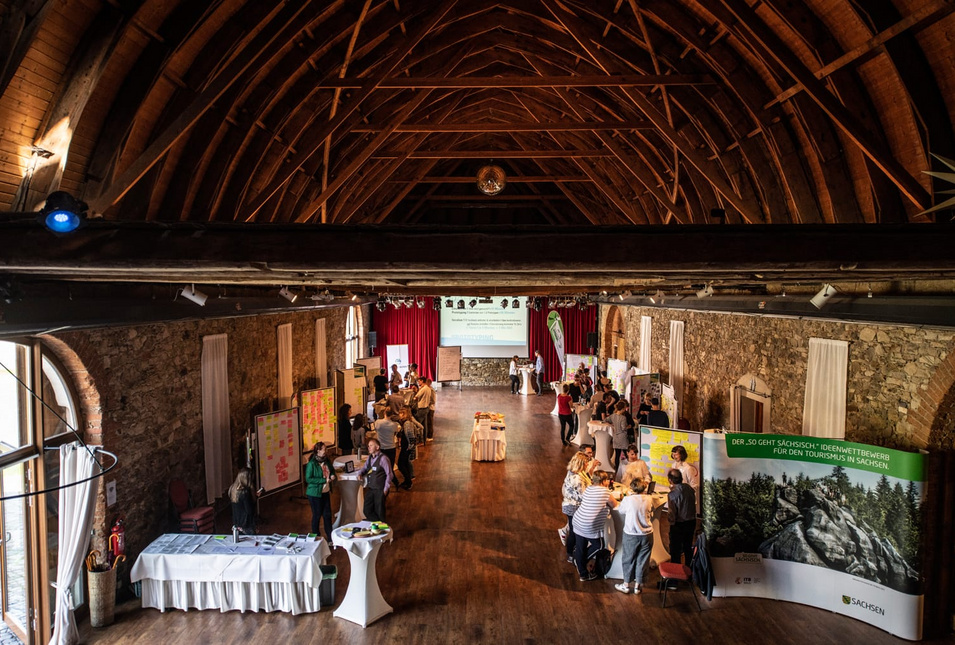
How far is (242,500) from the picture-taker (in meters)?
7.06

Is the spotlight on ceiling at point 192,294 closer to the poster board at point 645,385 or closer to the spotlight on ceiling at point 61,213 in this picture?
the spotlight on ceiling at point 61,213

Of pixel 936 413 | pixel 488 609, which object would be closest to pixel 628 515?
pixel 488 609

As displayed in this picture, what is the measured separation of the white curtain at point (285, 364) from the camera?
10.8 meters

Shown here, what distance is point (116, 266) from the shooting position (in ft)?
11.7

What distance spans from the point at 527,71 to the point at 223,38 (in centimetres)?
614

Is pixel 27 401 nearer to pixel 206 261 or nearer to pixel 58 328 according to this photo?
pixel 58 328

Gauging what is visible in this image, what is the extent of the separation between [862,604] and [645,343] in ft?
31.8

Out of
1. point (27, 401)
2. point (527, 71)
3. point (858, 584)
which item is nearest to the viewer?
point (27, 401)

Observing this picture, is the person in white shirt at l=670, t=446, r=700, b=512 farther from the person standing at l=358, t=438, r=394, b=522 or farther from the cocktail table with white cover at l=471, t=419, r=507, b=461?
the cocktail table with white cover at l=471, t=419, r=507, b=461

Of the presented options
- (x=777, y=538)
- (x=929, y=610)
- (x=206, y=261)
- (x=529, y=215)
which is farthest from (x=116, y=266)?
(x=529, y=215)

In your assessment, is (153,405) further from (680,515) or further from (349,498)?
(680,515)

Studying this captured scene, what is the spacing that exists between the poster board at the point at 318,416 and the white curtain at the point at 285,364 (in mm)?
385

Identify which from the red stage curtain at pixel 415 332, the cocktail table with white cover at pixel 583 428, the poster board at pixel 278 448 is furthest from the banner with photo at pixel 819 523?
the red stage curtain at pixel 415 332

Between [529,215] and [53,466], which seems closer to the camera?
[53,466]
